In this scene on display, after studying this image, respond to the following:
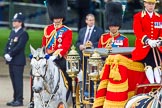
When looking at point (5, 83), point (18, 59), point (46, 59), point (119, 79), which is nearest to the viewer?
point (119, 79)

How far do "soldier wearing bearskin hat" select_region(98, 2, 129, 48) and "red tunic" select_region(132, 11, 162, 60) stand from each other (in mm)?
2168

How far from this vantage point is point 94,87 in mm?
10898

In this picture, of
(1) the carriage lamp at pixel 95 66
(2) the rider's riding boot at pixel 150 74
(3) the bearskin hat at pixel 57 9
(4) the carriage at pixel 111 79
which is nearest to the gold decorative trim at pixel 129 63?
(4) the carriage at pixel 111 79

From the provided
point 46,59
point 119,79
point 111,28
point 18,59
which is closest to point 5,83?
point 18,59

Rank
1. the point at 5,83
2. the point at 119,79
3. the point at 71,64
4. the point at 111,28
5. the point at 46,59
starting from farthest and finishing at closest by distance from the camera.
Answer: the point at 5,83
the point at 111,28
the point at 71,64
the point at 46,59
the point at 119,79

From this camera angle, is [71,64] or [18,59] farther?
[18,59]

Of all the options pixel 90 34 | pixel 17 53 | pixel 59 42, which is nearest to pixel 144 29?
pixel 59 42

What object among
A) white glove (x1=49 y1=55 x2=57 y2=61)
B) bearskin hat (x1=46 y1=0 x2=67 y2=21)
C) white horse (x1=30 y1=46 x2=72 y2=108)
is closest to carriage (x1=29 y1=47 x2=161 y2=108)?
white horse (x1=30 y1=46 x2=72 y2=108)

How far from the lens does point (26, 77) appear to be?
18.8 m

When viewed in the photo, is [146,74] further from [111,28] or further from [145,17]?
[111,28]

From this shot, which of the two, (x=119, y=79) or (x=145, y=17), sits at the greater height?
(x=145, y=17)

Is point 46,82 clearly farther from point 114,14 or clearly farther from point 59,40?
point 114,14

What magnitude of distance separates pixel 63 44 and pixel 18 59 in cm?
348

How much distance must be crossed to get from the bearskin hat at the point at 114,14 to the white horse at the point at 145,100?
314 cm
